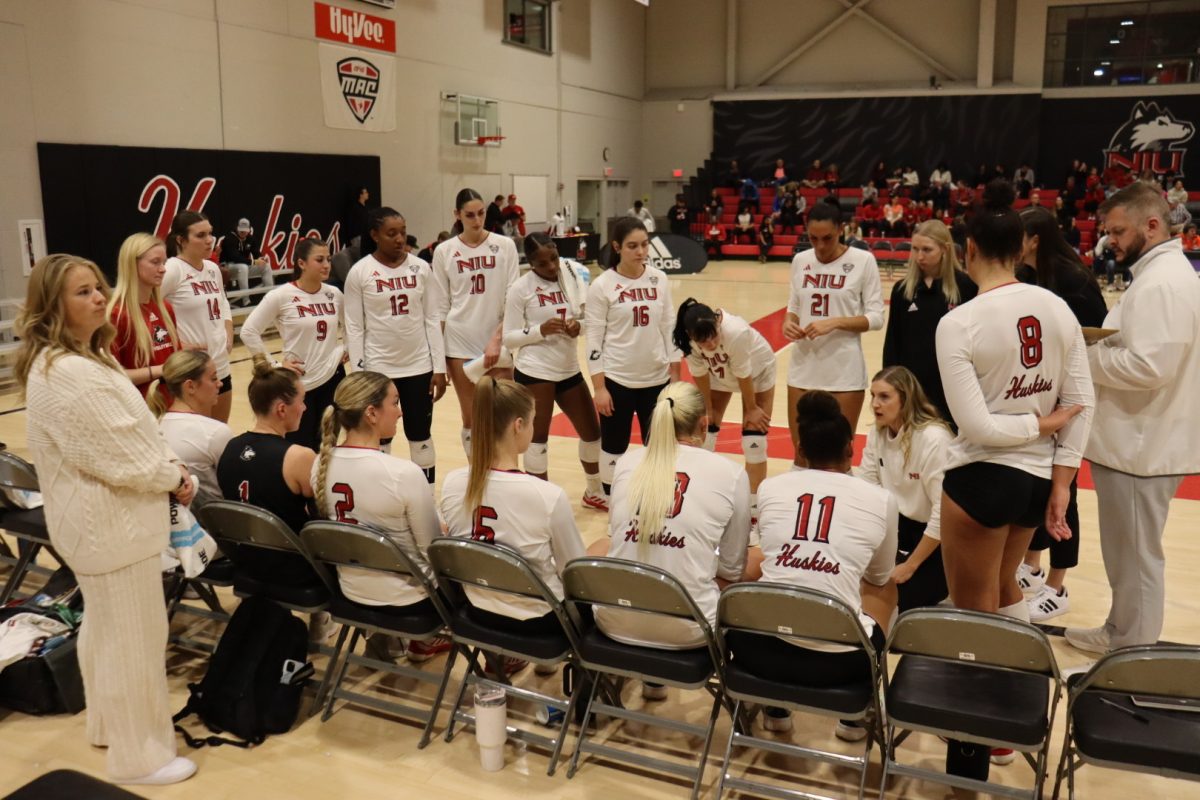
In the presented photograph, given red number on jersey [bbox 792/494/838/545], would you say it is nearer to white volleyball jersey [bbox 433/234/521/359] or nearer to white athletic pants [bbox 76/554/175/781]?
white athletic pants [bbox 76/554/175/781]

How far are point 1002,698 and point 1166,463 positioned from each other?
1264 millimetres

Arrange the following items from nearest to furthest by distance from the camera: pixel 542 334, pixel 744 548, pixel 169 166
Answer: pixel 744 548 < pixel 542 334 < pixel 169 166

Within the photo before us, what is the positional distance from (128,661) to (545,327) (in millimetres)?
2792

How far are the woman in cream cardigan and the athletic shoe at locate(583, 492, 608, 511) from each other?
290 cm

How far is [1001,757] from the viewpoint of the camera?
3100mm

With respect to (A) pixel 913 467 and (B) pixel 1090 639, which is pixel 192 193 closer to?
(A) pixel 913 467

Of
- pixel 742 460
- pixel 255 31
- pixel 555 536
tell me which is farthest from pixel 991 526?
pixel 255 31

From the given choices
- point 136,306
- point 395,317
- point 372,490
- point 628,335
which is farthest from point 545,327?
point 372,490

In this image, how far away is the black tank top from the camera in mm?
3488

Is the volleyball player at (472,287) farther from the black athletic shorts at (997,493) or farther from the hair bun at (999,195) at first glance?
the black athletic shorts at (997,493)

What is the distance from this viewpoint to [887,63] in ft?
77.7

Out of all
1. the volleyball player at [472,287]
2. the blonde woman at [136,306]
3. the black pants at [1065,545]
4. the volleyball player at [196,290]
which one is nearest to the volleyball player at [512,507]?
the black pants at [1065,545]

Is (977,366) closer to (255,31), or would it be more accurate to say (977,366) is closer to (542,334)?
(542,334)

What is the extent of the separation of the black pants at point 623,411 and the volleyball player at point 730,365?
29 cm
